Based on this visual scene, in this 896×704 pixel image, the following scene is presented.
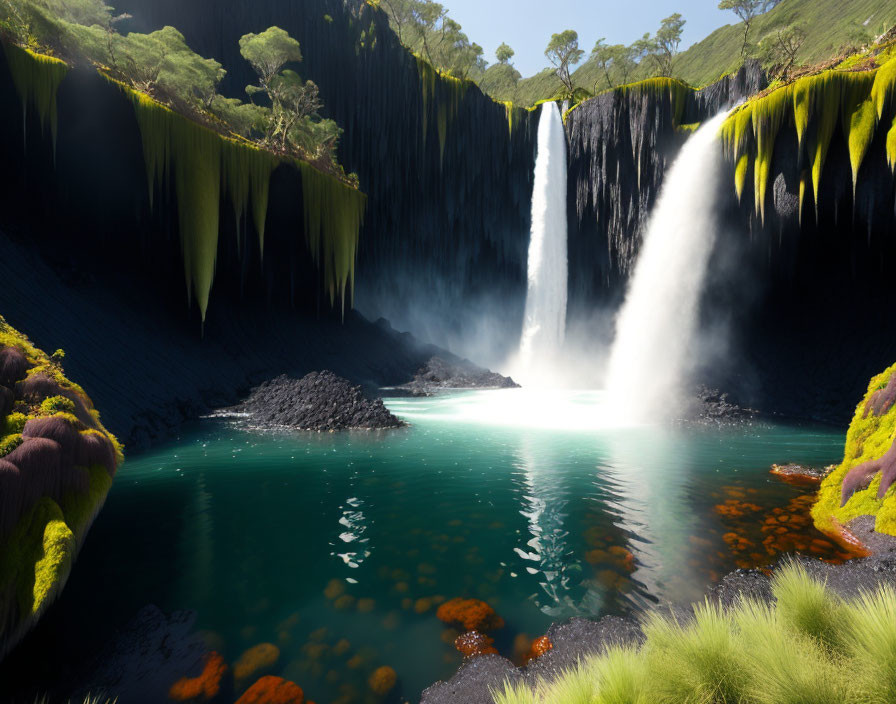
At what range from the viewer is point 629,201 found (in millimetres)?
28062

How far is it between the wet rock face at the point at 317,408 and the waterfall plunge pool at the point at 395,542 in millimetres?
2640

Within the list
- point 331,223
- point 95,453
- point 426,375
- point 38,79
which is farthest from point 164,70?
point 95,453

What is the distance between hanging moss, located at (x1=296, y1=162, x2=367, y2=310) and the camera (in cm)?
2272

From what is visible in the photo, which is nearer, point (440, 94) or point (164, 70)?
point (164, 70)

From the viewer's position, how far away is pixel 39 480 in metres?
4.05

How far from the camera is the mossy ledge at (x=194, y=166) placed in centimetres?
1345

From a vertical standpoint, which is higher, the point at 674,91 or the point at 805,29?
the point at 805,29

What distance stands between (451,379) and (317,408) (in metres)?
13.3

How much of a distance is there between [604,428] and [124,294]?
18015 mm

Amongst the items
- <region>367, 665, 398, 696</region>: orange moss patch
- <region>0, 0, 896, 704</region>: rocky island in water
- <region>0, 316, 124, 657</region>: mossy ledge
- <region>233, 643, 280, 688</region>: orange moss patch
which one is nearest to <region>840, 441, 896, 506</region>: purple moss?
<region>0, 0, 896, 704</region>: rocky island in water

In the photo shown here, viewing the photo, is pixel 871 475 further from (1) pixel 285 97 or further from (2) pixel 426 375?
(1) pixel 285 97

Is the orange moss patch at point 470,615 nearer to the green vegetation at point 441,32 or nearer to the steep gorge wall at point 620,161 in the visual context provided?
the steep gorge wall at point 620,161

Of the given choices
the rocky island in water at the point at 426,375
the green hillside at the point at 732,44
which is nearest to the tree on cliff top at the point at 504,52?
the green hillside at the point at 732,44

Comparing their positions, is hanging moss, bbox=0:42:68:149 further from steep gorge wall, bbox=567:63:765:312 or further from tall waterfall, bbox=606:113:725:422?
steep gorge wall, bbox=567:63:765:312
